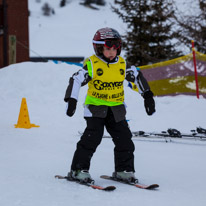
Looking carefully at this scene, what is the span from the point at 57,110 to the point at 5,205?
773 cm

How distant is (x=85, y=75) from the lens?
461 cm

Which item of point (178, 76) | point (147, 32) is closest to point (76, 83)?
point (178, 76)

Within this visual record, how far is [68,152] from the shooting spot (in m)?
6.76

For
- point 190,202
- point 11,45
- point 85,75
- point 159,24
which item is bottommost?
point 190,202

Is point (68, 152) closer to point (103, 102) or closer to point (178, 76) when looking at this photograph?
point (103, 102)

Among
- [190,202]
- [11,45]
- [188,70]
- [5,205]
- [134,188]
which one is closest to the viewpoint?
[5,205]

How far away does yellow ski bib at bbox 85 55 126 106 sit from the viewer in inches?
183

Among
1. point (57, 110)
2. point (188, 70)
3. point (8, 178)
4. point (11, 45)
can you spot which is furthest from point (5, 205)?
point (11, 45)

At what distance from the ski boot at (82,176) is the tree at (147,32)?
1617cm

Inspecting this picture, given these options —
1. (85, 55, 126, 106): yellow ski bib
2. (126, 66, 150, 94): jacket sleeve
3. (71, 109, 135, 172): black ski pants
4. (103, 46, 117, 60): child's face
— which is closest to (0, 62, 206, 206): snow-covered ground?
(71, 109, 135, 172): black ski pants

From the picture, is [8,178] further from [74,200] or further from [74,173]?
[74,200]

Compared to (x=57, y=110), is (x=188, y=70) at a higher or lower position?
higher

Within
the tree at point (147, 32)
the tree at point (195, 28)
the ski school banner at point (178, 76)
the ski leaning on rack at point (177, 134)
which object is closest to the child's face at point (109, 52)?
the ski leaning on rack at point (177, 134)

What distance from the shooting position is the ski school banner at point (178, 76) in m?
12.9
